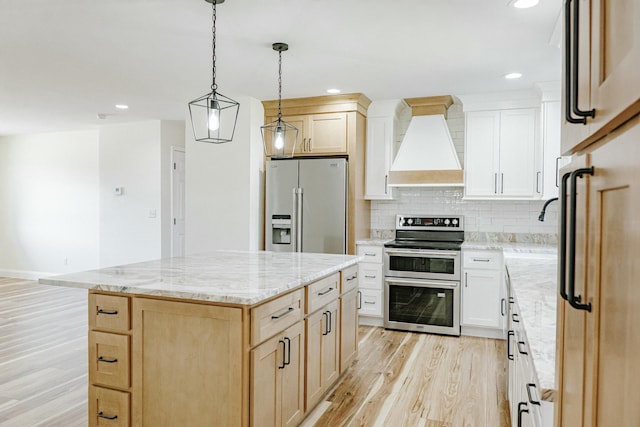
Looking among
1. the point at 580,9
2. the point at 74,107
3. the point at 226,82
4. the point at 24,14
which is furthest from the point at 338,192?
the point at 580,9

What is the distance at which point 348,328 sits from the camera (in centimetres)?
337

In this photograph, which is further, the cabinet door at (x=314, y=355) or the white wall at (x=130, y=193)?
the white wall at (x=130, y=193)

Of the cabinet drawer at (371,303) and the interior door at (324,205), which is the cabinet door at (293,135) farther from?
the cabinet drawer at (371,303)

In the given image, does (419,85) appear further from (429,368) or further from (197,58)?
(429,368)

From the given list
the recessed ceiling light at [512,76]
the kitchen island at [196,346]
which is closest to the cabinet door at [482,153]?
the recessed ceiling light at [512,76]

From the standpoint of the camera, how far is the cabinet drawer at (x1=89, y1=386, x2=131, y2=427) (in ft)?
7.13

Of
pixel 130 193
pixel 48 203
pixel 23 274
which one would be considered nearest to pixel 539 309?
pixel 130 193

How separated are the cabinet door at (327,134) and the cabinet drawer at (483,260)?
1701mm

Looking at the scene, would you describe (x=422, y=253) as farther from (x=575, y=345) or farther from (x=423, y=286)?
(x=575, y=345)

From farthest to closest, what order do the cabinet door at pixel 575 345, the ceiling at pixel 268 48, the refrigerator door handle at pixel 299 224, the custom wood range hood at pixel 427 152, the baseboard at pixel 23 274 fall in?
the baseboard at pixel 23 274 < the refrigerator door handle at pixel 299 224 < the custom wood range hood at pixel 427 152 < the ceiling at pixel 268 48 < the cabinet door at pixel 575 345

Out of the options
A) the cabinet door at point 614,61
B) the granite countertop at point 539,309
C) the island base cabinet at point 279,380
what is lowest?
the island base cabinet at point 279,380

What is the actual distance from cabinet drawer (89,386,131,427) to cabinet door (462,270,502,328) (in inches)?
132

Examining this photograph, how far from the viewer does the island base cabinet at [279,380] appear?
2033mm

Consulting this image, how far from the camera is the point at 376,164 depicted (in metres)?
5.11
